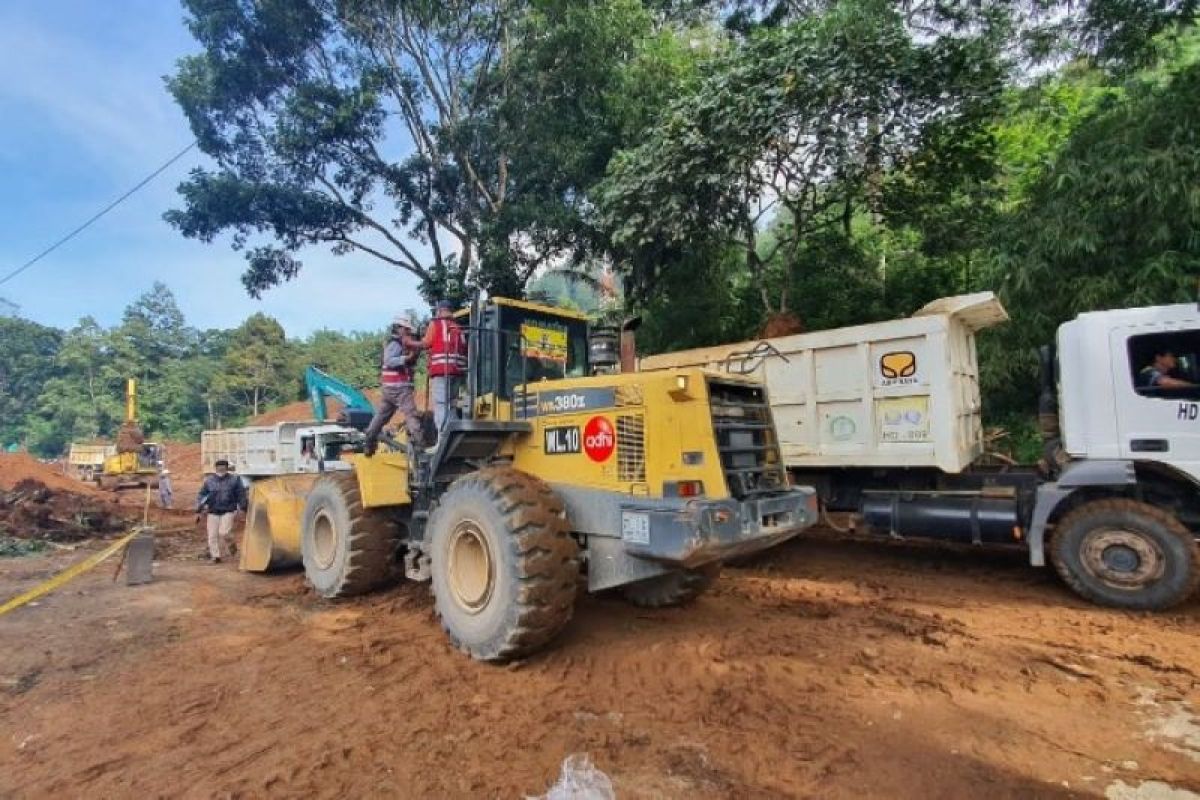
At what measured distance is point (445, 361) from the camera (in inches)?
212

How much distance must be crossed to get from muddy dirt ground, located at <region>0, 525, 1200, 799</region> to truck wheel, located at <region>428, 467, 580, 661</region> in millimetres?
257

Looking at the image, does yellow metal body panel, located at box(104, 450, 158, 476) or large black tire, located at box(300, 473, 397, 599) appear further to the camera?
yellow metal body panel, located at box(104, 450, 158, 476)

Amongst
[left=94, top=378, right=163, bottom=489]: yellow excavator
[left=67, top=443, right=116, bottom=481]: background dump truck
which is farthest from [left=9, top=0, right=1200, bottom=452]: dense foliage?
[left=67, top=443, right=116, bottom=481]: background dump truck

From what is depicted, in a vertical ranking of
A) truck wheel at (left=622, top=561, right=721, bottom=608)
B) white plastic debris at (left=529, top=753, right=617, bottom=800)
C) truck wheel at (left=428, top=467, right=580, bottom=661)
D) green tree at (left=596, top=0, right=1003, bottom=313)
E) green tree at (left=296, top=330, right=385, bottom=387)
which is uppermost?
green tree at (left=296, top=330, right=385, bottom=387)

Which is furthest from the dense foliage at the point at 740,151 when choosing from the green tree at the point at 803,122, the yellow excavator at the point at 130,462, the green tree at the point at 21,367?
the green tree at the point at 21,367

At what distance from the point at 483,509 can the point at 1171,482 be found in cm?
544

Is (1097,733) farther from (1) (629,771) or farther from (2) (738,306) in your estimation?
(2) (738,306)

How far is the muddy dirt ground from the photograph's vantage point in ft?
10.0

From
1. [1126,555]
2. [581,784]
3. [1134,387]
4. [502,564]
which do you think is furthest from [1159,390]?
[581,784]

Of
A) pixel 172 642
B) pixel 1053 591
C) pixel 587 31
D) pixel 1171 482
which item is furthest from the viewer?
pixel 587 31

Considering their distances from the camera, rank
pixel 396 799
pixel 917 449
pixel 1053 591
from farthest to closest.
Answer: pixel 917 449 < pixel 1053 591 < pixel 396 799

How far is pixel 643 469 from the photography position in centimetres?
420

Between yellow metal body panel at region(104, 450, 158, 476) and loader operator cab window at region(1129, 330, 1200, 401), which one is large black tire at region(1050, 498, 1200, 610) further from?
yellow metal body panel at region(104, 450, 158, 476)

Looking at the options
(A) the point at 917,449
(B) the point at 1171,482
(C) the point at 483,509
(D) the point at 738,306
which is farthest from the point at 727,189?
(C) the point at 483,509
